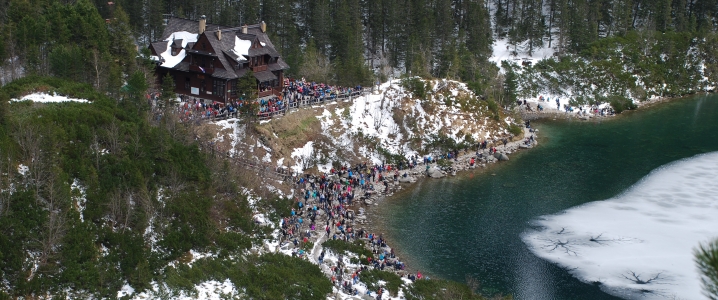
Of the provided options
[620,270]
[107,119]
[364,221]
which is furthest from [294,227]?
[620,270]

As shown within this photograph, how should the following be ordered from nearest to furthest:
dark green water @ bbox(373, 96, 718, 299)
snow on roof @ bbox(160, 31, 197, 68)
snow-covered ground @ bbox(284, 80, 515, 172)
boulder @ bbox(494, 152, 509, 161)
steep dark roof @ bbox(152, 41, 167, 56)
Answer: dark green water @ bbox(373, 96, 718, 299) < snow-covered ground @ bbox(284, 80, 515, 172) < snow on roof @ bbox(160, 31, 197, 68) < steep dark roof @ bbox(152, 41, 167, 56) < boulder @ bbox(494, 152, 509, 161)

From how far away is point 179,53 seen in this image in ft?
235

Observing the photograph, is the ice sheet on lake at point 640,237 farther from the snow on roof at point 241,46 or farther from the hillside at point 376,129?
the snow on roof at point 241,46

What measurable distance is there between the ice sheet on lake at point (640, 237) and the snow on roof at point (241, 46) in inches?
1290

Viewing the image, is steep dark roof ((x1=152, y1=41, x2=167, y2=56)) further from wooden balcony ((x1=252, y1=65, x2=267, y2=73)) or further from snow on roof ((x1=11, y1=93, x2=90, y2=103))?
snow on roof ((x1=11, y1=93, x2=90, y2=103))

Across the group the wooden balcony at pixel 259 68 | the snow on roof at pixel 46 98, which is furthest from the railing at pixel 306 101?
the snow on roof at pixel 46 98

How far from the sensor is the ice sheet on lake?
4775cm

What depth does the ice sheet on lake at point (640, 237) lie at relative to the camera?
47.8 m

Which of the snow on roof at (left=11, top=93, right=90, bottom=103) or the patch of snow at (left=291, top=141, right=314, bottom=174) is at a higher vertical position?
the snow on roof at (left=11, top=93, right=90, bottom=103)

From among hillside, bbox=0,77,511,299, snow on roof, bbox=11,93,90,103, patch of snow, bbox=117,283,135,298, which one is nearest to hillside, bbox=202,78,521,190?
hillside, bbox=0,77,511,299

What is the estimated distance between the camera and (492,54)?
362ft

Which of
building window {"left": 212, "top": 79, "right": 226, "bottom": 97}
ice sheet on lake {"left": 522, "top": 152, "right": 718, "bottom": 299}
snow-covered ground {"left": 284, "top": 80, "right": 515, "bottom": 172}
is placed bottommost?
ice sheet on lake {"left": 522, "top": 152, "right": 718, "bottom": 299}

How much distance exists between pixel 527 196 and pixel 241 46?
104ft

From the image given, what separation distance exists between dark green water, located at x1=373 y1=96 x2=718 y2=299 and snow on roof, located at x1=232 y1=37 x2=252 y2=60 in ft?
70.5
